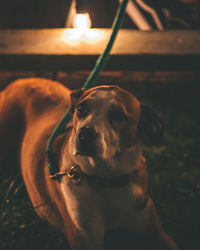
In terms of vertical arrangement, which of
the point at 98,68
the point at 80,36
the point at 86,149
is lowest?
the point at 80,36

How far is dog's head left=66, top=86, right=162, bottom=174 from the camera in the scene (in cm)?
165

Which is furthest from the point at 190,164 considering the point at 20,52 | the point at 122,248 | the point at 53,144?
the point at 20,52

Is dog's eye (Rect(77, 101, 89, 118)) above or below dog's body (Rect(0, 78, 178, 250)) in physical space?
above

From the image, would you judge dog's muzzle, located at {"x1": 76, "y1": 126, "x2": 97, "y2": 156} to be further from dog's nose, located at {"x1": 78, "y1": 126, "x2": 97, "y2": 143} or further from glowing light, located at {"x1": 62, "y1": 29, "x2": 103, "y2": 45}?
glowing light, located at {"x1": 62, "y1": 29, "x2": 103, "y2": 45}

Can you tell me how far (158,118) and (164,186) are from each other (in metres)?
0.97

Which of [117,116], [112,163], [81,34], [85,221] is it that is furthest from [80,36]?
[85,221]

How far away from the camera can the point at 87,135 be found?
1.61 meters

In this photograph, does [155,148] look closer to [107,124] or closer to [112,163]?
[112,163]

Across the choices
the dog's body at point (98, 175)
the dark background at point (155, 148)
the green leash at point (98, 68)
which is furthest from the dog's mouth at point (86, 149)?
the dark background at point (155, 148)

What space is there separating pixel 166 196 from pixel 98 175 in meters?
0.97

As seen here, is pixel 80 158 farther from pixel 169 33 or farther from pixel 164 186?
pixel 169 33

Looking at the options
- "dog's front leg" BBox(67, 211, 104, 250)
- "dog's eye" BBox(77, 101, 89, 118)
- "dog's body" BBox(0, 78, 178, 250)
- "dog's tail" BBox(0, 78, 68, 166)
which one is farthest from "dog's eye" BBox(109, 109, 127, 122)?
"dog's tail" BBox(0, 78, 68, 166)

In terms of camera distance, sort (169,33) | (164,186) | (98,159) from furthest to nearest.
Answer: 1. (169,33)
2. (164,186)
3. (98,159)

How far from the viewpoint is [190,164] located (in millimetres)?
2996
